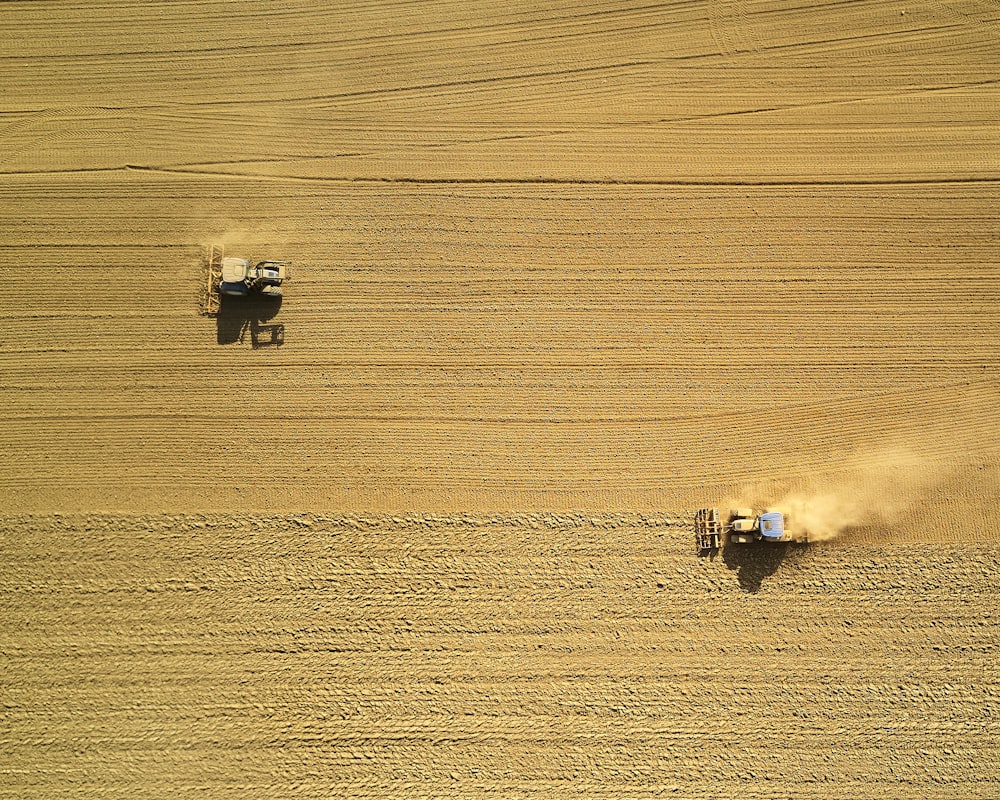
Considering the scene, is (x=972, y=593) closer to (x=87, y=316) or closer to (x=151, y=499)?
(x=151, y=499)

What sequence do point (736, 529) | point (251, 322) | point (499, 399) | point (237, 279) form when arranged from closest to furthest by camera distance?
point (736, 529)
point (237, 279)
point (499, 399)
point (251, 322)

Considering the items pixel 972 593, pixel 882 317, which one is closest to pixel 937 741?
pixel 972 593

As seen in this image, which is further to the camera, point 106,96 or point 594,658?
point 106,96

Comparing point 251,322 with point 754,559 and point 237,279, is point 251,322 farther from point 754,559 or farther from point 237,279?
point 754,559

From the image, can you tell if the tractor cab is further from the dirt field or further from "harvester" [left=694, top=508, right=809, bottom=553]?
"harvester" [left=694, top=508, right=809, bottom=553]

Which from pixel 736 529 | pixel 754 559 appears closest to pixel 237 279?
pixel 736 529
